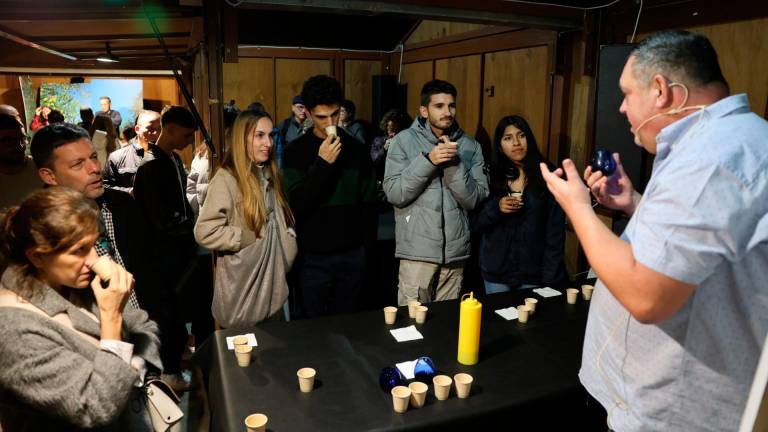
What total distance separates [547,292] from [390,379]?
44.8 inches

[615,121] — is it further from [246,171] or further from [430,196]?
[246,171]

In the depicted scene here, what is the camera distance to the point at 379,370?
1.74 meters

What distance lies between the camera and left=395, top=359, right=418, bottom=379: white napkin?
1.70 meters

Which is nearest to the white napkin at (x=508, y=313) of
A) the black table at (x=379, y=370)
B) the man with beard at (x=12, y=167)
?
the black table at (x=379, y=370)

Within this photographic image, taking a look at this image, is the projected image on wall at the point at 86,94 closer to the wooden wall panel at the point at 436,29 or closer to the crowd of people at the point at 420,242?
the wooden wall panel at the point at 436,29

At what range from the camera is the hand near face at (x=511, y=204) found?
287 cm

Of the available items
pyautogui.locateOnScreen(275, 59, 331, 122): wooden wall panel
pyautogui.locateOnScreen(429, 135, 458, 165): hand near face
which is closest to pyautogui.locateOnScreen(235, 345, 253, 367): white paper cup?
pyautogui.locateOnScreen(429, 135, 458, 165): hand near face

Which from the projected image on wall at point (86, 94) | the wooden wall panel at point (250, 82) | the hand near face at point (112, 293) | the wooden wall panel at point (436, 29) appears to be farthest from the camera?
the projected image on wall at point (86, 94)

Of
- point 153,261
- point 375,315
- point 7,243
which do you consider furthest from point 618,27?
point 7,243

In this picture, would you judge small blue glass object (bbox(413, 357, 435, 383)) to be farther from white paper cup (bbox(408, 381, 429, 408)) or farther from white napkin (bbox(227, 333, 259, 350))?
white napkin (bbox(227, 333, 259, 350))

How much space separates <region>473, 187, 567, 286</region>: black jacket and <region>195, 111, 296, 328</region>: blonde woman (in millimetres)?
1196

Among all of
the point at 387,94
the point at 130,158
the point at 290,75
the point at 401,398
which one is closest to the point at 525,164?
the point at 401,398

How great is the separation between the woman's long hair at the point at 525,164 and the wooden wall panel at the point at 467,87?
1.65 meters

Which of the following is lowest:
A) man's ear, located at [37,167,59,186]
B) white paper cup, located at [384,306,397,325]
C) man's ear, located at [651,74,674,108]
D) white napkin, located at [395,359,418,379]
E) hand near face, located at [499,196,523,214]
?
white napkin, located at [395,359,418,379]
